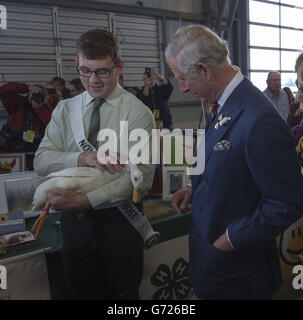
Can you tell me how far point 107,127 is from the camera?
127 centimetres

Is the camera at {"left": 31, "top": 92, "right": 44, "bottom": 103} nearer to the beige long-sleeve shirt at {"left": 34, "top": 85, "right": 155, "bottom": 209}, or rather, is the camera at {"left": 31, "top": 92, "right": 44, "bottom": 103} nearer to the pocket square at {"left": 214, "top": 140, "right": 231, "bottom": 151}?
the beige long-sleeve shirt at {"left": 34, "top": 85, "right": 155, "bottom": 209}

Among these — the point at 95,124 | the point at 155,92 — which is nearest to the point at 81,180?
the point at 95,124

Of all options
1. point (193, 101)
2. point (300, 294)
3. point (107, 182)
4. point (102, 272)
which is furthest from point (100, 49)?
point (193, 101)

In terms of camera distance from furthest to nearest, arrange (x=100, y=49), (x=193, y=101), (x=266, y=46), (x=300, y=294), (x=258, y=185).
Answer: (x=266, y=46) → (x=193, y=101) → (x=300, y=294) → (x=100, y=49) → (x=258, y=185)

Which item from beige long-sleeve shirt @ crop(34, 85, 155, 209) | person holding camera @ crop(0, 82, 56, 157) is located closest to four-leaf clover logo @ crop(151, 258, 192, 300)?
beige long-sleeve shirt @ crop(34, 85, 155, 209)

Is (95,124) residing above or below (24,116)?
below

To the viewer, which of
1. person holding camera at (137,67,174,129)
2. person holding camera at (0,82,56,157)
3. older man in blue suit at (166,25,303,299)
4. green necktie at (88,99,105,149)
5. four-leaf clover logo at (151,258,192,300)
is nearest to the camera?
older man in blue suit at (166,25,303,299)

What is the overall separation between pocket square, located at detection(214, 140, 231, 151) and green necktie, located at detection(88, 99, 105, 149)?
1.57 feet

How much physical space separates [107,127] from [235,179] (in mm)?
544

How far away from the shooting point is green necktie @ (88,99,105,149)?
126 cm

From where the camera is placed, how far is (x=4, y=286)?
138 centimetres

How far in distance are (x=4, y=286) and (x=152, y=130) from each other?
93cm

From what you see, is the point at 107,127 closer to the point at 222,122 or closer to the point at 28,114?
the point at 222,122

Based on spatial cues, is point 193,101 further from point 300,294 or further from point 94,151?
point 94,151
